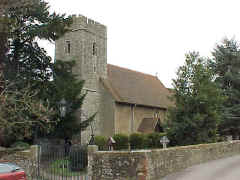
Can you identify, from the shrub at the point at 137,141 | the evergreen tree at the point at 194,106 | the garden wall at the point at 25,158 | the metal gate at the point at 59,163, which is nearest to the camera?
the metal gate at the point at 59,163

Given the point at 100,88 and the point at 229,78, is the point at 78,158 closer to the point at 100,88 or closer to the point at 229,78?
the point at 100,88

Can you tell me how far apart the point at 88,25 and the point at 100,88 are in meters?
6.39

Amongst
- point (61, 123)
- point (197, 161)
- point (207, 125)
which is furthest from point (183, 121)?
point (61, 123)

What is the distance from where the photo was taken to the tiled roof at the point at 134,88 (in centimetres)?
3284

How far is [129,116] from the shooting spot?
3309 centimetres

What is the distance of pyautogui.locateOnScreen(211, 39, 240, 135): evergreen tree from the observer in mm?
30828

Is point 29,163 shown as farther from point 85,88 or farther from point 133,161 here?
point 85,88

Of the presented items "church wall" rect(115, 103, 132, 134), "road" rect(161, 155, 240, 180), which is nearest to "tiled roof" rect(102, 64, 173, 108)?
"church wall" rect(115, 103, 132, 134)

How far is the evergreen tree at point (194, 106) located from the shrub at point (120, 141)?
4.80 m

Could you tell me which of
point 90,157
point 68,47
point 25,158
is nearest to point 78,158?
→ point 90,157

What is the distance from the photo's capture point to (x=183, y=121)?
23922 mm

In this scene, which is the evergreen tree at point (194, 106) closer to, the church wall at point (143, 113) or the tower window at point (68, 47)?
the church wall at point (143, 113)

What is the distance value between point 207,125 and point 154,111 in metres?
13.6

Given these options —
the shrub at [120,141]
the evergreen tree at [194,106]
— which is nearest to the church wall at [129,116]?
the shrub at [120,141]
